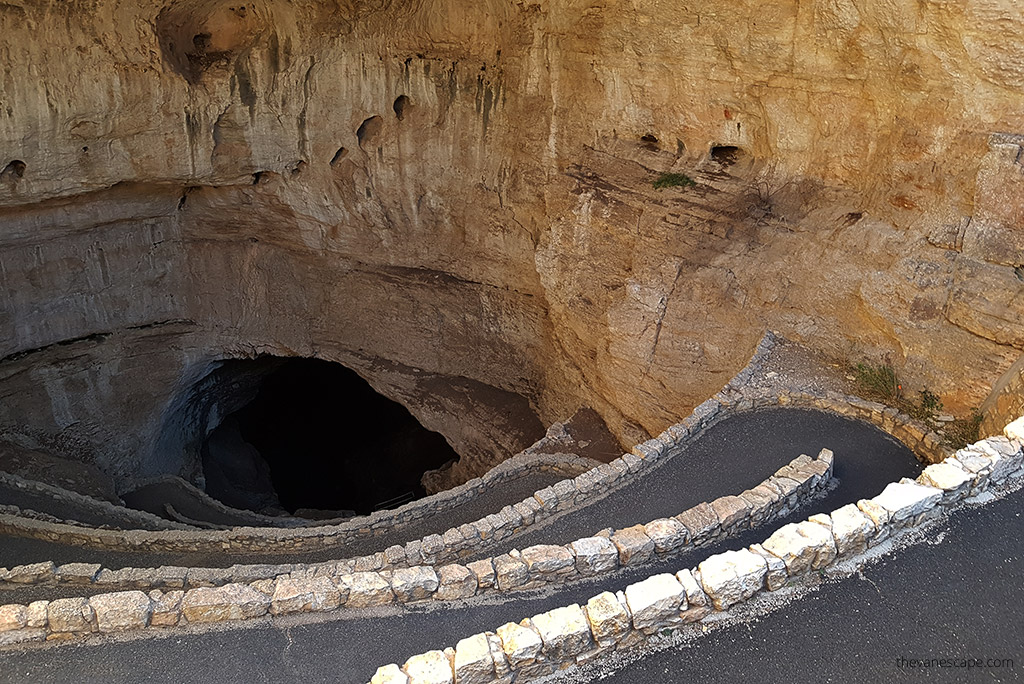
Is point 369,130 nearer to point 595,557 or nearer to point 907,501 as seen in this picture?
point 595,557

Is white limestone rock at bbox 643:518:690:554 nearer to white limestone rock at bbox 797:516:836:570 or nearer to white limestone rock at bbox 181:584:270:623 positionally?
white limestone rock at bbox 797:516:836:570

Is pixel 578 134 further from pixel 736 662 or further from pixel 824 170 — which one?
pixel 736 662

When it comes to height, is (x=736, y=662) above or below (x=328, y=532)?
above

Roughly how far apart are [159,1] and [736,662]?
10418 millimetres

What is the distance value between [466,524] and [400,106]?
8.04 meters

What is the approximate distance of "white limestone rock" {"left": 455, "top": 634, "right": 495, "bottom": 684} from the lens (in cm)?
451

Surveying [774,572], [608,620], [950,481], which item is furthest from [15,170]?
[950,481]

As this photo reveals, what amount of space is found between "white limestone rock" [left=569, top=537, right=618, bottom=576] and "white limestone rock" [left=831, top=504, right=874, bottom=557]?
1501 millimetres

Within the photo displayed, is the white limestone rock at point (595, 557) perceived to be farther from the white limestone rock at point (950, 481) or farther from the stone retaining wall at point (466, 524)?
the white limestone rock at point (950, 481)

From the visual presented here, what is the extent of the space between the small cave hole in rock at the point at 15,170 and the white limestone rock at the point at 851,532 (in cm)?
1141

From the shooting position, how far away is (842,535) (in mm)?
5074

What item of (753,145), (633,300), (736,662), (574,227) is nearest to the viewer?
(736,662)

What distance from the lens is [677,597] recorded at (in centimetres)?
479

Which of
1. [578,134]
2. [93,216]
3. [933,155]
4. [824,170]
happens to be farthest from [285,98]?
[933,155]
